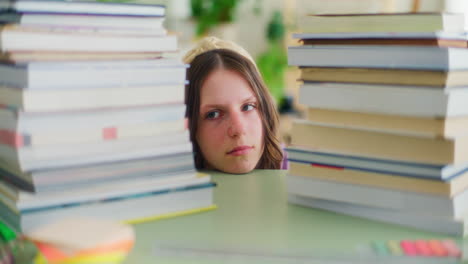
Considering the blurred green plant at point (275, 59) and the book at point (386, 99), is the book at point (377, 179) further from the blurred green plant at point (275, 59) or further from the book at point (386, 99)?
the blurred green plant at point (275, 59)

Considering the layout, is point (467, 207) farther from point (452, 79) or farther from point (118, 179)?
point (118, 179)

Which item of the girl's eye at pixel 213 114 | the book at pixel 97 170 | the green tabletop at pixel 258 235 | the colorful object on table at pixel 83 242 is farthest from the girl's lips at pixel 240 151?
the colorful object on table at pixel 83 242

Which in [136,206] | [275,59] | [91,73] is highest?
[91,73]

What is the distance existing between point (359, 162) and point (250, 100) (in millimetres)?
746

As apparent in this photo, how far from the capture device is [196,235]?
86cm

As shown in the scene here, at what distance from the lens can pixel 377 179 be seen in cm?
91

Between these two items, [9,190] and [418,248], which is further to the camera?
[9,190]

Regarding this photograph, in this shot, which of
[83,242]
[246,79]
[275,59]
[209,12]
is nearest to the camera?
[83,242]

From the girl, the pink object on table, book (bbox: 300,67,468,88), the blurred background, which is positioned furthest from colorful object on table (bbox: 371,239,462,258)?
the blurred background

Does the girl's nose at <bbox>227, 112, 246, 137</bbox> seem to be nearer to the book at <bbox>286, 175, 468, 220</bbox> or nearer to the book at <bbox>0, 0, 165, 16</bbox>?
the book at <bbox>286, 175, 468, 220</bbox>

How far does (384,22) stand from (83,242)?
21.7 inches

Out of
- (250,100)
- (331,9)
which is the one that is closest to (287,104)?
(331,9)

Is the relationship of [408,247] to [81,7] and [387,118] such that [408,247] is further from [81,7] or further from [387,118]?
[81,7]

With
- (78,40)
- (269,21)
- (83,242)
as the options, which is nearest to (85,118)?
(78,40)
